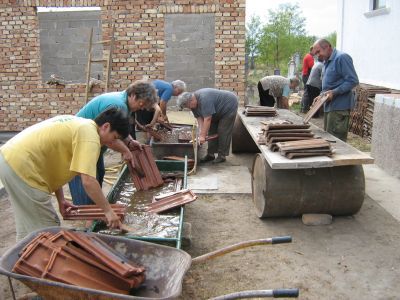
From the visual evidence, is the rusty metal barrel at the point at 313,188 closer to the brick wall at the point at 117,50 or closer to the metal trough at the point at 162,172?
the metal trough at the point at 162,172

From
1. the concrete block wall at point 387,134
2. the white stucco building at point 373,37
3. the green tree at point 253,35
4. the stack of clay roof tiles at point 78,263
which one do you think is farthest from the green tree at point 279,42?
the stack of clay roof tiles at point 78,263

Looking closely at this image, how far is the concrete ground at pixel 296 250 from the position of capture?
3.94 m

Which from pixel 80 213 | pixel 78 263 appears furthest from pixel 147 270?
pixel 80 213

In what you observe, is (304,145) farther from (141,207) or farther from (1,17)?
(1,17)

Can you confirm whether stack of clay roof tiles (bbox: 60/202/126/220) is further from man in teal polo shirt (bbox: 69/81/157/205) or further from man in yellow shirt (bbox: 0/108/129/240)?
man in teal polo shirt (bbox: 69/81/157/205)

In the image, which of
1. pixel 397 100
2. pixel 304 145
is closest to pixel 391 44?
pixel 397 100

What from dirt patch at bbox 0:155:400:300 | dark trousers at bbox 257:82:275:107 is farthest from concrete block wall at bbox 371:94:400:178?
dark trousers at bbox 257:82:275:107

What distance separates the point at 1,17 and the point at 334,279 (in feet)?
31.6

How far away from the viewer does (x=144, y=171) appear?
5848 mm

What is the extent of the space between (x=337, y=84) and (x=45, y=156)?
4.76m

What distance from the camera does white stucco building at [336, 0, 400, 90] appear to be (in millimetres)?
9414

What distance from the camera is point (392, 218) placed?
5.49 meters

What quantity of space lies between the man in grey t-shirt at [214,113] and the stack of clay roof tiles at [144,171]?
169 centimetres

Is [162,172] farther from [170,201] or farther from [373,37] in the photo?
[373,37]
